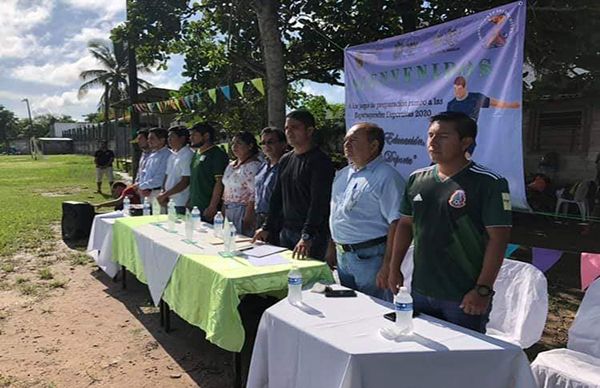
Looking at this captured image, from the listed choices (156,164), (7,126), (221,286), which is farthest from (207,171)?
(7,126)

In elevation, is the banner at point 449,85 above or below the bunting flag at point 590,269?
above

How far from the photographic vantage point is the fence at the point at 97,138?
103 feet

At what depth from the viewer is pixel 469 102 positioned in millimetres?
3369

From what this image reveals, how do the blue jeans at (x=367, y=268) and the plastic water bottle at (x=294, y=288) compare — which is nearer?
the plastic water bottle at (x=294, y=288)

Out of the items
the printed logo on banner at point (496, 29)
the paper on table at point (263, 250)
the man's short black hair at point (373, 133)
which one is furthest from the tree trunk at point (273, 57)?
the man's short black hair at point (373, 133)

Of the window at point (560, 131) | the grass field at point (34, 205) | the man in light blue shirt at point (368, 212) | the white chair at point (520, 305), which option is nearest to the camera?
the man in light blue shirt at point (368, 212)

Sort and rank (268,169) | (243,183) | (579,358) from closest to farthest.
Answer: (579,358), (268,169), (243,183)

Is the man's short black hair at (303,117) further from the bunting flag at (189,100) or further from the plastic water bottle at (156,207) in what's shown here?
the plastic water bottle at (156,207)

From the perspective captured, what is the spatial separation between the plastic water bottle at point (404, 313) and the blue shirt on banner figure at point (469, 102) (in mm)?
1459

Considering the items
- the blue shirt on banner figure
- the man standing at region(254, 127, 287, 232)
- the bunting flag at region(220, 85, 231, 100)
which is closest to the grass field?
Answer: the bunting flag at region(220, 85, 231, 100)

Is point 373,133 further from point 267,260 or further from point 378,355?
point 378,355

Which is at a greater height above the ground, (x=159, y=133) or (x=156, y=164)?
(x=159, y=133)

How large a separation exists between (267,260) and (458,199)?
1444 mm

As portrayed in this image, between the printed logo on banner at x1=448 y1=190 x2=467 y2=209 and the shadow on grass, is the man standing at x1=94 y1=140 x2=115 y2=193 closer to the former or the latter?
the shadow on grass
